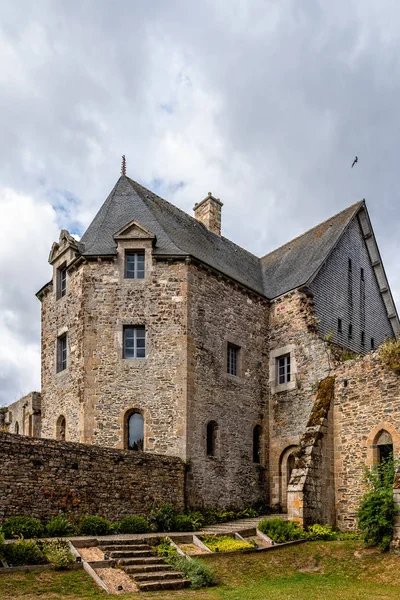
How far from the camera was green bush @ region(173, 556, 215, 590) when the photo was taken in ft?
43.0

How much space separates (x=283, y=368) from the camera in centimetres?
2419

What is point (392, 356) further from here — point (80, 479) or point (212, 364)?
point (80, 479)

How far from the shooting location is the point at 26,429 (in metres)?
27.3

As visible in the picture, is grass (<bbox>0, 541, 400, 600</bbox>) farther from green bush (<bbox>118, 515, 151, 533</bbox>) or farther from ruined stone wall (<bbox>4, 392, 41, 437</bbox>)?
ruined stone wall (<bbox>4, 392, 41, 437</bbox>)

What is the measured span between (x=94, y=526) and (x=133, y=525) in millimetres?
1273

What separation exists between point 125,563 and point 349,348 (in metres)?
14.0

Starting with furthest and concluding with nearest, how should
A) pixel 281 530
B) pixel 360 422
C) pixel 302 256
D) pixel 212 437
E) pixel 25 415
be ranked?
pixel 25 415
pixel 302 256
pixel 212 437
pixel 360 422
pixel 281 530

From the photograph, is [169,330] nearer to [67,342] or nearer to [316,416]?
[67,342]

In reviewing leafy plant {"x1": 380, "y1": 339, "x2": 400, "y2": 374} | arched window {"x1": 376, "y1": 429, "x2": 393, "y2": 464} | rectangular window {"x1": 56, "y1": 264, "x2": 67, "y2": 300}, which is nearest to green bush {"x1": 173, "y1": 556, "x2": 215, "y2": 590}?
arched window {"x1": 376, "y1": 429, "x2": 393, "y2": 464}

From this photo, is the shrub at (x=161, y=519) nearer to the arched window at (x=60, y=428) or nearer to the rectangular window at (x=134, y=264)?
the arched window at (x=60, y=428)

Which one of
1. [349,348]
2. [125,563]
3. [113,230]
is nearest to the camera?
[125,563]

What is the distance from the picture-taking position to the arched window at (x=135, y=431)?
2077 cm

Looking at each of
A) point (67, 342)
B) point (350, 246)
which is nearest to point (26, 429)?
point (67, 342)

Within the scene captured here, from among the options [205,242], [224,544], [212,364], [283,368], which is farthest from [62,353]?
[224,544]
